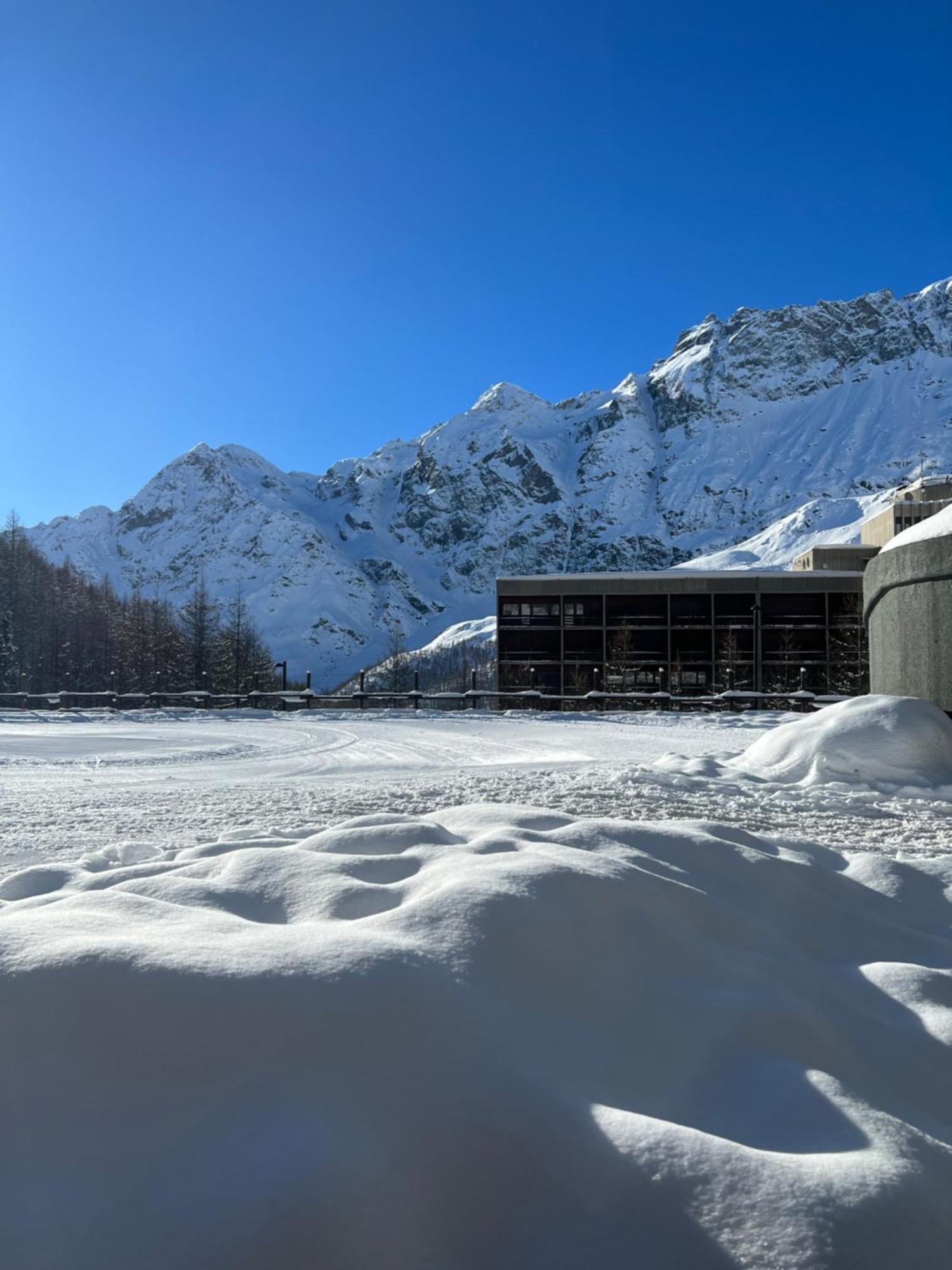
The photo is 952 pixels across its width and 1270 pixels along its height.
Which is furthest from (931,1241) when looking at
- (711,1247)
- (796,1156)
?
(711,1247)

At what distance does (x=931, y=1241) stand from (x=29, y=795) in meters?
6.63

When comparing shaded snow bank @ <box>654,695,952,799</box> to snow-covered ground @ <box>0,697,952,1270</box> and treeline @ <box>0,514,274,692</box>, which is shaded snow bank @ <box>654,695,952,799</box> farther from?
treeline @ <box>0,514,274,692</box>

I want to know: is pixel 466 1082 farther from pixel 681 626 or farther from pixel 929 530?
pixel 681 626

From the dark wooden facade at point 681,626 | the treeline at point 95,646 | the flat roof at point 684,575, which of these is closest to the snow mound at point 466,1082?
the dark wooden facade at point 681,626

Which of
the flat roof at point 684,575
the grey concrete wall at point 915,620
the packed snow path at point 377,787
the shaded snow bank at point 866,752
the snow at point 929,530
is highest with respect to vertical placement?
the flat roof at point 684,575

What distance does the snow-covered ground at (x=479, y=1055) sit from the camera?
54.8 inches

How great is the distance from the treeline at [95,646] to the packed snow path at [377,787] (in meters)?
43.8

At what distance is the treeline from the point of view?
5575 centimetres

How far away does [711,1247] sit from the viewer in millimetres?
1366

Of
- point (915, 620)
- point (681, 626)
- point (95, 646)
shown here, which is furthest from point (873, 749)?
point (95, 646)

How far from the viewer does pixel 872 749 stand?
6.66m

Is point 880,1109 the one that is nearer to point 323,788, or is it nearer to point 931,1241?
point 931,1241

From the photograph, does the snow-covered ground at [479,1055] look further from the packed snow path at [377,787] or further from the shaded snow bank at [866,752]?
the shaded snow bank at [866,752]

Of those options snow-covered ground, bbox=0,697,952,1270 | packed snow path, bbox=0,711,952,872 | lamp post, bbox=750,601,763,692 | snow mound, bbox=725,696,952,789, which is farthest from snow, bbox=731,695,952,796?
lamp post, bbox=750,601,763,692
